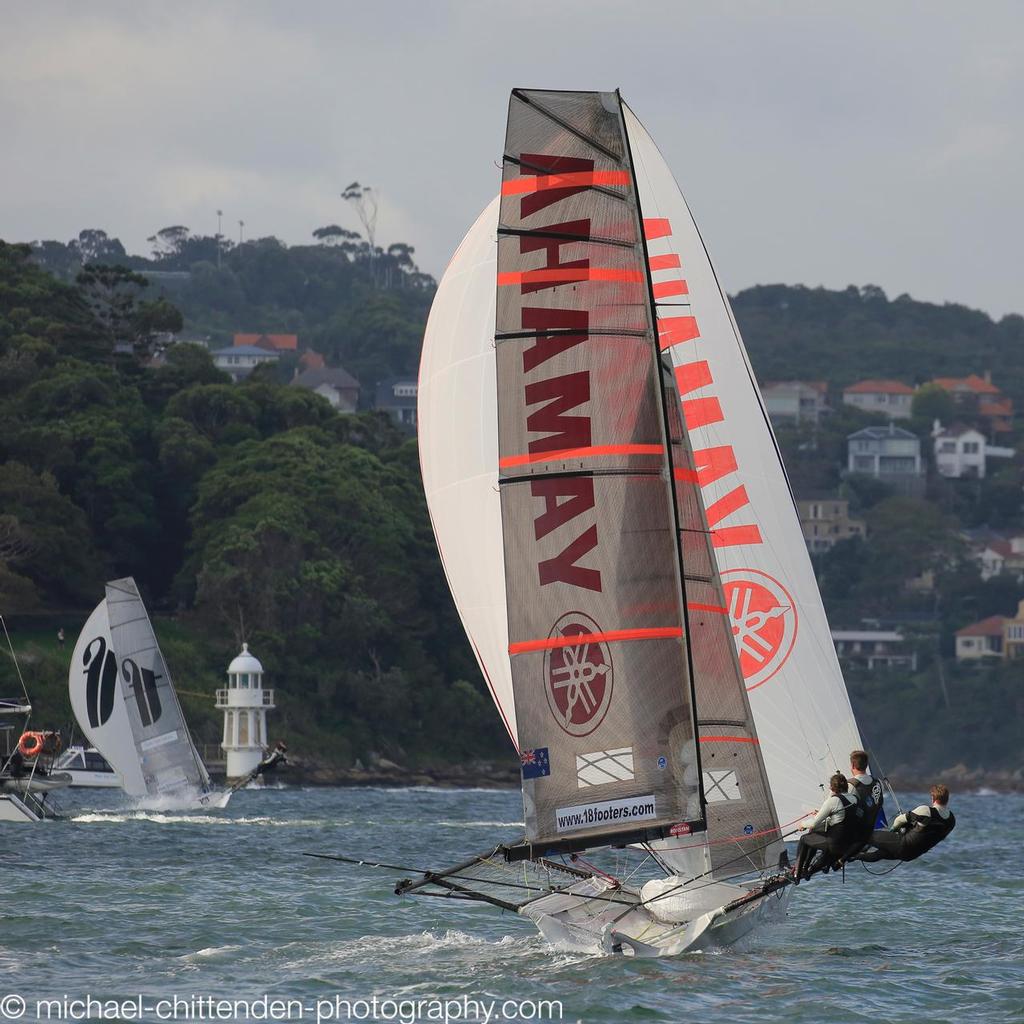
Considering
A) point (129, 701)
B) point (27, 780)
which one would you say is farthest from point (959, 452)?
point (27, 780)

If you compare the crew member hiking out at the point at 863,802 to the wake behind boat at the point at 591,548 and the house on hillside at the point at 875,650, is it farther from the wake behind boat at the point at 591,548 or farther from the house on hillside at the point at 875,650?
the house on hillside at the point at 875,650

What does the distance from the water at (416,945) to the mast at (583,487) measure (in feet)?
5.32

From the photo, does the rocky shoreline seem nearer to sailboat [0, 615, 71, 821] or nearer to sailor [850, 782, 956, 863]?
sailboat [0, 615, 71, 821]

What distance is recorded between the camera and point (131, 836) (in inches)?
1469

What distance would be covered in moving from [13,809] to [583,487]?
84.6 feet

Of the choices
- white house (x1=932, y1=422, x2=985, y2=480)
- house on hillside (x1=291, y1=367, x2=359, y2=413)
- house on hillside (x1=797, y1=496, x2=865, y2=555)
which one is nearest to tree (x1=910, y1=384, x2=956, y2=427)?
white house (x1=932, y1=422, x2=985, y2=480)

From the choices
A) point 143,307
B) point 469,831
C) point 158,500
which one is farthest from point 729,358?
point 143,307

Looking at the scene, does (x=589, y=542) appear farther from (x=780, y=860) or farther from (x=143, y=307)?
(x=143, y=307)

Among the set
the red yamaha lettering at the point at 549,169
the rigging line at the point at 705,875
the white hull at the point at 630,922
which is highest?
the red yamaha lettering at the point at 549,169

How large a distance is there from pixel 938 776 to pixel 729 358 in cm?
10641

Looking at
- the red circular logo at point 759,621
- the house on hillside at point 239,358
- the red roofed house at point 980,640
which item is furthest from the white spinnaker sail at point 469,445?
the house on hillside at point 239,358

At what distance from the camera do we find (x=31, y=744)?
41.6 m

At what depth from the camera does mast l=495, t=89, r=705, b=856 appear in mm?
17875

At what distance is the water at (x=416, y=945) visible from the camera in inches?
685
